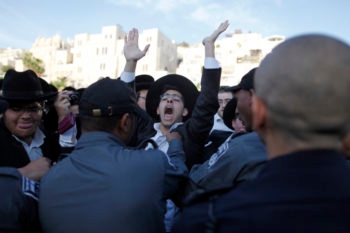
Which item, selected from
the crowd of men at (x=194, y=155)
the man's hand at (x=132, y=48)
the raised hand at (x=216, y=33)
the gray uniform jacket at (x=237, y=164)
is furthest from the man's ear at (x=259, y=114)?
the man's hand at (x=132, y=48)

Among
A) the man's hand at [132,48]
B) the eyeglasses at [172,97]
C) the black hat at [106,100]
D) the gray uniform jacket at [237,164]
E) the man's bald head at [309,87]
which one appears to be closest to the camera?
the man's bald head at [309,87]

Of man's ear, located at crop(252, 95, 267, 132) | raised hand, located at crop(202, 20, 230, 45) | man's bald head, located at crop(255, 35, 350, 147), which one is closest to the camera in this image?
man's bald head, located at crop(255, 35, 350, 147)

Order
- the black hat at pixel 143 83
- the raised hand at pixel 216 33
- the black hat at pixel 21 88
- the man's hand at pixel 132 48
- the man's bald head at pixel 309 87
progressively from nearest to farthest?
the man's bald head at pixel 309 87 → the black hat at pixel 21 88 → the raised hand at pixel 216 33 → the man's hand at pixel 132 48 → the black hat at pixel 143 83

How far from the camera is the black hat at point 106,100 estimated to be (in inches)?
78.0

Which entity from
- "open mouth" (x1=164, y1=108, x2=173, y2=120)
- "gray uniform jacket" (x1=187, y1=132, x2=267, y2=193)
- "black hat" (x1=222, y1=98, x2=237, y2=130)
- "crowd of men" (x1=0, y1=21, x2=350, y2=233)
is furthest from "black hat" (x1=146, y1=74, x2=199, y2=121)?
"gray uniform jacket" (x1=187, y1=132, x2=267, y2=193)

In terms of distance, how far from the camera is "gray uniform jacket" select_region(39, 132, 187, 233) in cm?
180

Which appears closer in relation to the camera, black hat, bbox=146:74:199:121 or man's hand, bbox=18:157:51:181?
man's hand, bbox=18:157:51:181

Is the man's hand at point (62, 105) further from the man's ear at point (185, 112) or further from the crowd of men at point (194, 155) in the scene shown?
the man's ear at point (185, 112)

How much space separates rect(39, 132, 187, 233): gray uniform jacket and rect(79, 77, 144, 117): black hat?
6.5 inches

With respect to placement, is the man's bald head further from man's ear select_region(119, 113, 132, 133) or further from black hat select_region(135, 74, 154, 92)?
black hat select_region(135, 74, 154, 92)

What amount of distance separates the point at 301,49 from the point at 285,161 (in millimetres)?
368

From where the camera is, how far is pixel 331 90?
1021 mm

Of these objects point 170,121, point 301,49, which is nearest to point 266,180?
point 301,49

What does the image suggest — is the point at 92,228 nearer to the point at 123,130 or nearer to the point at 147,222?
the point at 147,222
